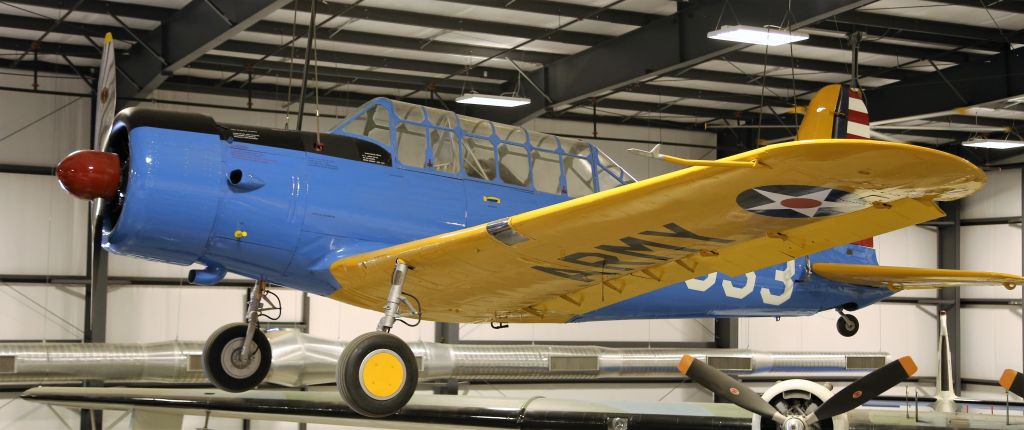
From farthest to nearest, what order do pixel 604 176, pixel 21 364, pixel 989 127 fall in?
pixel 989 127 < pixel 21 364 < pixel 604 176

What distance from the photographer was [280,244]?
744cm

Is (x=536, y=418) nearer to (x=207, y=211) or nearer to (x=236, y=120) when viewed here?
(x=207, y=211)

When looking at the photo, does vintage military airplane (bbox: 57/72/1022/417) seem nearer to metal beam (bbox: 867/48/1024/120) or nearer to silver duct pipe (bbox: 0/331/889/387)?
silver duct pipe (bbox: 0/331/889/387)

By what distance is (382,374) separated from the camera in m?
6.71

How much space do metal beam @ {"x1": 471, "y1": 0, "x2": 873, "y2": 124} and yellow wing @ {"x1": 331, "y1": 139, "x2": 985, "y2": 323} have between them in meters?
5.95

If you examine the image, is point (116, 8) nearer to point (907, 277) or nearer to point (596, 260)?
point (596, 260)

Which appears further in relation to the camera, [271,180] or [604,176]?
[604,176]

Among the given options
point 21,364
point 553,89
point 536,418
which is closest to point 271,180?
point 536,418

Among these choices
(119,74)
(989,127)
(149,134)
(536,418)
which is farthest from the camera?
(989,127)

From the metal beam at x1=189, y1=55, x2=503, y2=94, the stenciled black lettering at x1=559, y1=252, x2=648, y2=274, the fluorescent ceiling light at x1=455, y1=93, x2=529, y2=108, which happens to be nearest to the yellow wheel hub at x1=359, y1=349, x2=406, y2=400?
the stenciled black lettering at x1=559, y1=252, x2=648, y2=274


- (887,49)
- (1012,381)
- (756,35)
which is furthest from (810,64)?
(1012,381)

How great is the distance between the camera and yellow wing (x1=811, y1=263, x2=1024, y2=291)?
7963 millimetres

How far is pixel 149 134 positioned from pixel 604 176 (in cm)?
374

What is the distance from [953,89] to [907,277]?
931 cm
